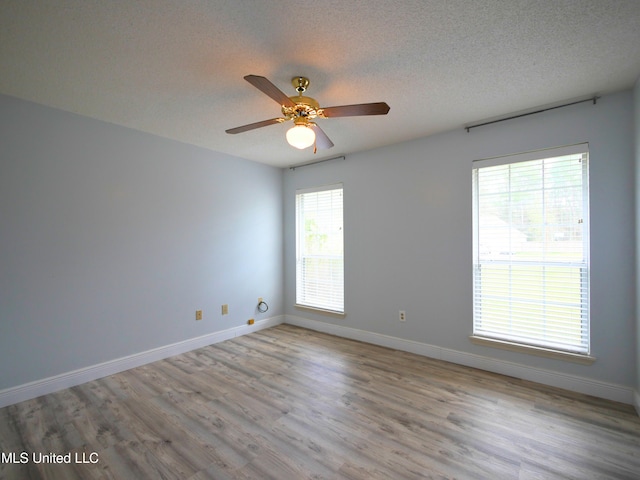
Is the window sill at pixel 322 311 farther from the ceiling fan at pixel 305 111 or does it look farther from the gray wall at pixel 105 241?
the ceiling fan at pixel 305 111

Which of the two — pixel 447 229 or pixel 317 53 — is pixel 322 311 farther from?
pixel 317 53

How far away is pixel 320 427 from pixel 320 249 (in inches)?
107

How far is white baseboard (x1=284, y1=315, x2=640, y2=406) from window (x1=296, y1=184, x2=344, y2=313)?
53 centimetres

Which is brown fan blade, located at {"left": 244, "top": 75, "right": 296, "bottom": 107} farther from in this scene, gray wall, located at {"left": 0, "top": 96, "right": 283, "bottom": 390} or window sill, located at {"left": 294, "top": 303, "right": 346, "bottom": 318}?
window sill, located at {"left": 294, "top": 303, "right": 346, "bottom": 318}

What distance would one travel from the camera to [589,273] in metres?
2.53

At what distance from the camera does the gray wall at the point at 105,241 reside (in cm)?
251

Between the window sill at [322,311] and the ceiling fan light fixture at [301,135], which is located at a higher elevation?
the ceiling fan light fixture at [301,135]

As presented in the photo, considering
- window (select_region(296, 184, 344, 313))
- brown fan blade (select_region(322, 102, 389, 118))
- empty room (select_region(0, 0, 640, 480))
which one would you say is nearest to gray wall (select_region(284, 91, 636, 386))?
empty room (select_region(0, 0, 640, 480))

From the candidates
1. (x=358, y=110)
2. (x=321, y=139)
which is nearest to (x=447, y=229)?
(x=321, y=139)

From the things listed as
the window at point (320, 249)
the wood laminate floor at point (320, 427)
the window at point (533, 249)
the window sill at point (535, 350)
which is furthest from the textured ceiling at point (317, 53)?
the wood laminate floor at point (320, 427)

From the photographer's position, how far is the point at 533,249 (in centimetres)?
280

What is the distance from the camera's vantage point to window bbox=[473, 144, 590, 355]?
2.60 metres

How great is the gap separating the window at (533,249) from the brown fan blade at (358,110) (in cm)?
165

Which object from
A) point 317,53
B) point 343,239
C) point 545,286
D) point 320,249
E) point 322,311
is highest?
point 317,53
